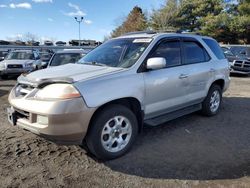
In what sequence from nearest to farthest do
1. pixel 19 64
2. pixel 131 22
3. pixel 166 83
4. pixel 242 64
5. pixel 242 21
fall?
pixel 166 83, pixel 19 64, pixel 242 64, pixel 242 21, pixel 131 22

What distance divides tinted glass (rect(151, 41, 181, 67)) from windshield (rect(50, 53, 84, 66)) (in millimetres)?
4851

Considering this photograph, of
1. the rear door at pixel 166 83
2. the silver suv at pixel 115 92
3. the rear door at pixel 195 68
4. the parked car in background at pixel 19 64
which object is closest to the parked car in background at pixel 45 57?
the parked car in background at pixel 19 64

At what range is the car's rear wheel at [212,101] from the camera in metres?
6.35

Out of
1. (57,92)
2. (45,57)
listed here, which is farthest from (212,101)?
(45,57)

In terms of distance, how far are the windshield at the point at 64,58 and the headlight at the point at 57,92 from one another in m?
5.78

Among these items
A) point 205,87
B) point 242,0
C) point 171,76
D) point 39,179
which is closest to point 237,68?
point 205,87

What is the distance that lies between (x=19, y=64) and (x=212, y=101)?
420 inches

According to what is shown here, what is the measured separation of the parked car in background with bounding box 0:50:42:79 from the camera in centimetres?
1420

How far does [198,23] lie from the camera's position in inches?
1719

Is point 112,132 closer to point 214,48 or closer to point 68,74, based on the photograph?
point 68,74

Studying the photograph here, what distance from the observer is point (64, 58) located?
9.73 meters

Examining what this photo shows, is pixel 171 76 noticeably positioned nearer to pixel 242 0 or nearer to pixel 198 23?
pixel 242 0

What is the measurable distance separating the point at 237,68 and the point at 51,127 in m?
13.5

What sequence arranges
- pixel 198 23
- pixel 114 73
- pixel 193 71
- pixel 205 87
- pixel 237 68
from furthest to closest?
pixel 198 23, pixel 237 68, pixel 205 87, pixel 193 71, pixel 114 73
